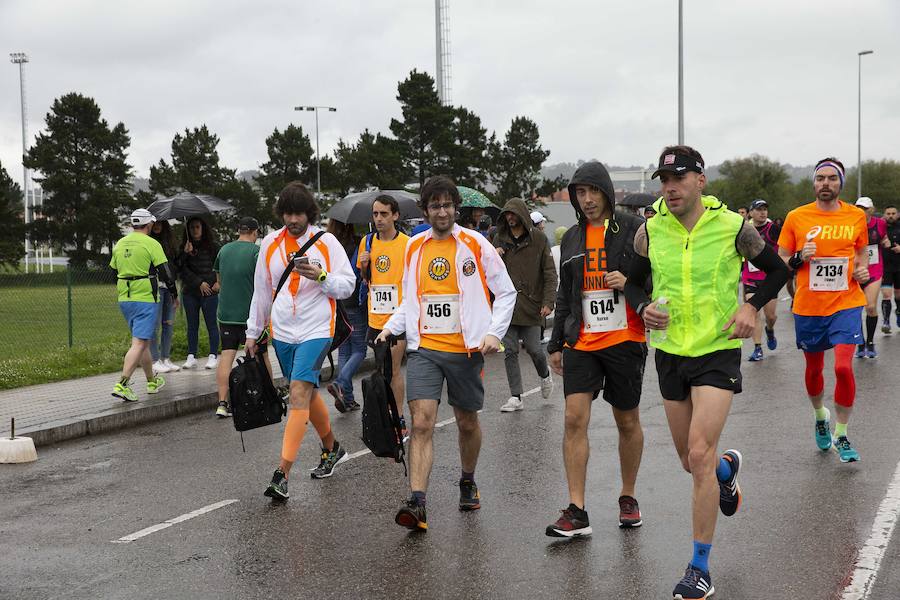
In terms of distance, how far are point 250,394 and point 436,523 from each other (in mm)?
1737

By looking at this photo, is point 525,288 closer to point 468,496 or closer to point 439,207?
point 468,496

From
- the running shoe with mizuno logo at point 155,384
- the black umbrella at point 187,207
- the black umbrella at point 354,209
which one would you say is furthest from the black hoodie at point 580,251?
the black umbrella at point 187,207

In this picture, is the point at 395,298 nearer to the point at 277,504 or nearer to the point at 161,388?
the point at 277,504

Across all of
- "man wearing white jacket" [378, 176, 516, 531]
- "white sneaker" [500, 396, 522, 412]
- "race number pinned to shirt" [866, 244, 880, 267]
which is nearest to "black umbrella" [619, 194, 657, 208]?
"race number pinned to shirt" [866, 244, 880, 267]

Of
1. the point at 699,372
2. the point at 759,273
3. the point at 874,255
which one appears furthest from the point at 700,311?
the point at 874,255

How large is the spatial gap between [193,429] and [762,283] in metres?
6.05

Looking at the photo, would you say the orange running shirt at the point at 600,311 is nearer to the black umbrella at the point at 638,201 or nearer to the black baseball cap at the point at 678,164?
the black baseball cap at the point at 678,164

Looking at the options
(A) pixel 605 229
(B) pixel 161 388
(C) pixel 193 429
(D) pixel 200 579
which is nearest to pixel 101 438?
(C) pixel 193 429

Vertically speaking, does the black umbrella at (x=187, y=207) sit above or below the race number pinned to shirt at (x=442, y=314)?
above

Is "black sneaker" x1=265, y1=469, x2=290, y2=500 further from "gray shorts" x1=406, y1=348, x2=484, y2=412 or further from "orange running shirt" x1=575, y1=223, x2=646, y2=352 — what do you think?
"orange running shirt" x1=575, y1=223, x2=646, y2=352

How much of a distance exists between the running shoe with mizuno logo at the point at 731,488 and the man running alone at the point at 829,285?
2.53 m

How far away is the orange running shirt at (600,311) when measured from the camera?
5.60 m

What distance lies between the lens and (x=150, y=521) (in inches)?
247

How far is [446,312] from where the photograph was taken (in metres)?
6.03
